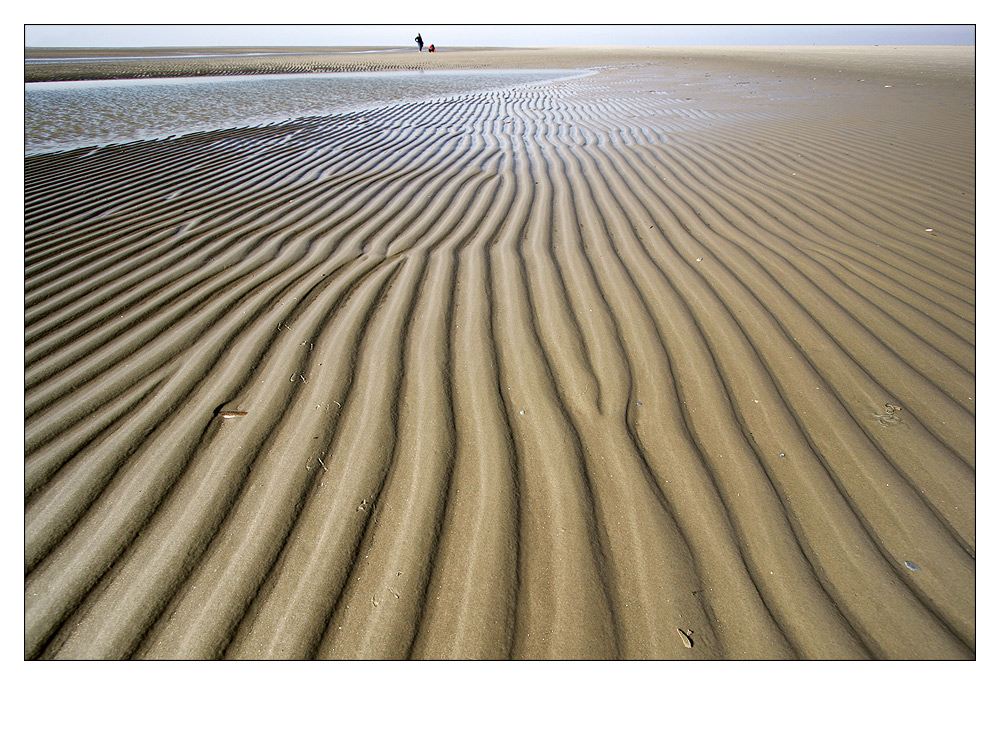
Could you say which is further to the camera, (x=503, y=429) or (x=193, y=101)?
(x=193, y=101)

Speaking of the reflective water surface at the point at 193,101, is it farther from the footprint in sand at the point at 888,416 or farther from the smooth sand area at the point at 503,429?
the footprint in sand at the point at 888,416

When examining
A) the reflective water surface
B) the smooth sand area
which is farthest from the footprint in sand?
the reflective water surface

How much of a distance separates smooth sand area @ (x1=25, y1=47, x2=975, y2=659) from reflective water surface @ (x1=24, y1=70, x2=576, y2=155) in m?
4.81

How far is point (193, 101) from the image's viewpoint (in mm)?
11141

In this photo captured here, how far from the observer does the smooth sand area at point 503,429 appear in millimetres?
1444

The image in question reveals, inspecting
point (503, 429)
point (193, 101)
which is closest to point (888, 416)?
point (503, 429)

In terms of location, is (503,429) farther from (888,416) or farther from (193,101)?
(193,101)

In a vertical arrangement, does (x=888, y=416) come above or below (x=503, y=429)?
below

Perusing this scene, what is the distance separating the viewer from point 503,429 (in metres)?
2.00

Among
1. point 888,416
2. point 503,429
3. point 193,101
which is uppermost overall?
point 193,101

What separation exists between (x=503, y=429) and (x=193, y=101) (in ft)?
42.5

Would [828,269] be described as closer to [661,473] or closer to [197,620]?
[661,473]

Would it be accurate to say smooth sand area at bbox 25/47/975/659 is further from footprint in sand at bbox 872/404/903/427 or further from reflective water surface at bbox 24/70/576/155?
reflective water surface at bbox 24/70/576/155

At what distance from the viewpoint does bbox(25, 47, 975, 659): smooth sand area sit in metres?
1.44
